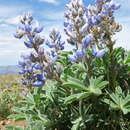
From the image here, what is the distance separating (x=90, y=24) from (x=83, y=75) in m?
0.50

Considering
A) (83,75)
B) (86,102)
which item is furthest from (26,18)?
(86,102)

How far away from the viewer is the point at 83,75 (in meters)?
2.14

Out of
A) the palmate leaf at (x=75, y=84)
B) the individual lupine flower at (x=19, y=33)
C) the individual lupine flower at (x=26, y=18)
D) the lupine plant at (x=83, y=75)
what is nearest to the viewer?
the palmate leaf at (x=75, y=84)

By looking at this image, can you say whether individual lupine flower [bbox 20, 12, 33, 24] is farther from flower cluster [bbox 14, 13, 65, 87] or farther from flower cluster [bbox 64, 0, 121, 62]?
flower cluster [bbox 64, 0, 121, 62]

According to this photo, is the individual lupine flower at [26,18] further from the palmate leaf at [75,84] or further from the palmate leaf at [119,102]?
the palmate leaf at [119,102]

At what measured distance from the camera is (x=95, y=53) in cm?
192

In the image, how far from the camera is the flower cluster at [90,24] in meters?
1.92

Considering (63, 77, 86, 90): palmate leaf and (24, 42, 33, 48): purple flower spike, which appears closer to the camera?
(63, 77, 86, 90): palmate leaf

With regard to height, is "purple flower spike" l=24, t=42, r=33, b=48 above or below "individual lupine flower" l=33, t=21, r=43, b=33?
below

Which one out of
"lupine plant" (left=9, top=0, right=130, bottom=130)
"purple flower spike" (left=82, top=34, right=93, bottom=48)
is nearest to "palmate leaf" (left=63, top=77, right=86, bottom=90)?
"lupine plant" (left=9, top=0, right=130, bottom=130)

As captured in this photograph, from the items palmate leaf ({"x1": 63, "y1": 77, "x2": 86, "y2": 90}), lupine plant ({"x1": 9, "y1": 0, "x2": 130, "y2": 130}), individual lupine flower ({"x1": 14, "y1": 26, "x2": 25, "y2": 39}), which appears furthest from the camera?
individual lupine flower ({"x1": 14, "y1": 26, "x2": 25, "y2": 39})

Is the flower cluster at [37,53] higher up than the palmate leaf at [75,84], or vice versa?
the flower cluster at [37,53]

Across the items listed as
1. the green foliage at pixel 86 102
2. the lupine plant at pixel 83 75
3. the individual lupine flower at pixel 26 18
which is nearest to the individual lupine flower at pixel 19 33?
the lupine plant at pixel 83 75

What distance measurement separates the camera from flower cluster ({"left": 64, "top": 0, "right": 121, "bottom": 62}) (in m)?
1.92
